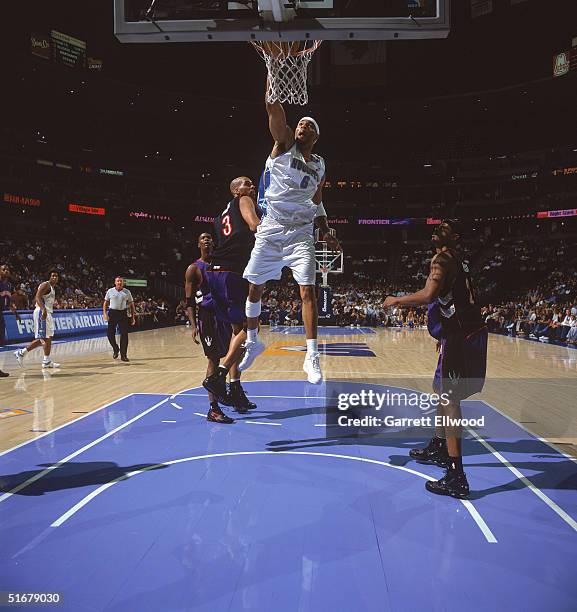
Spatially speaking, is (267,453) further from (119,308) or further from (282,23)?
(119,308)

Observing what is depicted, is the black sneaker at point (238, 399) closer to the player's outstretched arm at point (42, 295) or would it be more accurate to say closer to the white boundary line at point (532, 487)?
the white boundary line at point (532, 487)

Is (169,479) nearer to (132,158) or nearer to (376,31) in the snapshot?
(376,31)

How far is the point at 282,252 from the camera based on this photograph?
4559 mm

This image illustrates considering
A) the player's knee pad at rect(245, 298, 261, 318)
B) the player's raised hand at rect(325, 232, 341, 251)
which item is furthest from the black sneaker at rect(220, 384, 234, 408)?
the player's raised hand at rect(325, 232, 341, 251)

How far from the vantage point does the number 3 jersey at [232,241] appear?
543cm

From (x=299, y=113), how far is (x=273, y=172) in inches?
1250

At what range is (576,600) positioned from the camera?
2.16 m

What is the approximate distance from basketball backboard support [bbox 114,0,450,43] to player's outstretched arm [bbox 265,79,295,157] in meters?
0.85

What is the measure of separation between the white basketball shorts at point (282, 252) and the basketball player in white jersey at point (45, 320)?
6354 mm

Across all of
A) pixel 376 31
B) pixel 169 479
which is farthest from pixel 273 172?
pixel 169 479

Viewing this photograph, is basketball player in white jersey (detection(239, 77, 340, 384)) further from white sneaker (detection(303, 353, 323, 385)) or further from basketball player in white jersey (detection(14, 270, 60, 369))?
basketball player in white jersey (detection(14, 270, 60, 369))

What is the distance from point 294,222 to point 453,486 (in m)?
2.43

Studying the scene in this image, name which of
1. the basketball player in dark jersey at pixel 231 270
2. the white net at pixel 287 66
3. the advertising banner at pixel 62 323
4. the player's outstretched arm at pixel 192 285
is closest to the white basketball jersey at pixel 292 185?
the white net at pixel 287 66

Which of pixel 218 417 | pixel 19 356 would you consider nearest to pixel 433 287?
pixel 218 417
